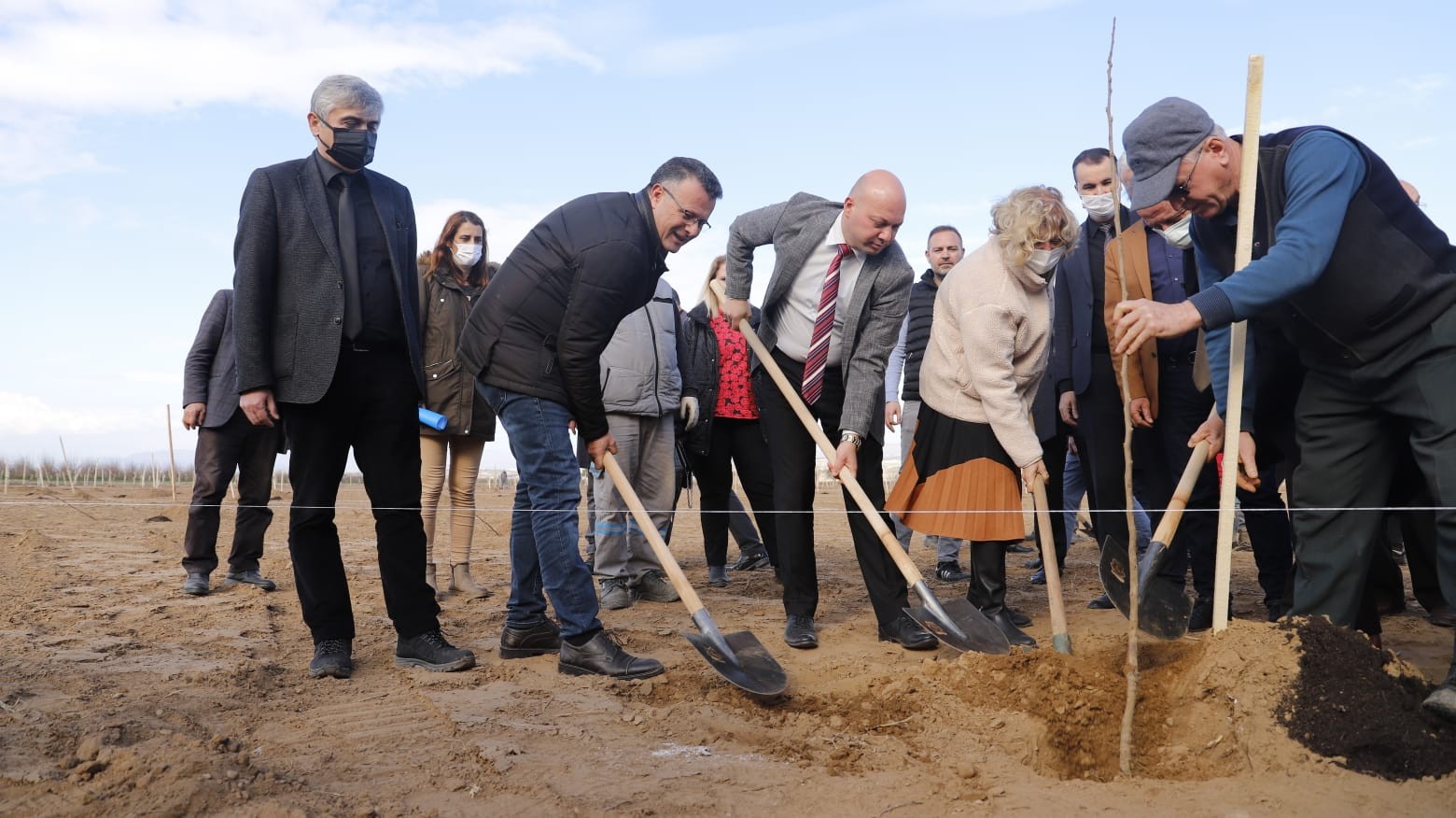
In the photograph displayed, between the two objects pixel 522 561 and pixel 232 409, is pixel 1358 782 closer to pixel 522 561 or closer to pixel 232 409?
pixel 522 561

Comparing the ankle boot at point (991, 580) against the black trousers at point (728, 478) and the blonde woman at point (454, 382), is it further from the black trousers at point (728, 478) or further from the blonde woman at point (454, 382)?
the blonde woman at point (454, 382)

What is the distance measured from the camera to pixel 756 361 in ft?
15.3

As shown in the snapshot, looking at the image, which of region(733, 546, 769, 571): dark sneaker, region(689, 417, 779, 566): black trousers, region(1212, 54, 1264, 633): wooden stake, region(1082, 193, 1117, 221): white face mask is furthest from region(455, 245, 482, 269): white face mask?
region(1212, 54, 1264, 633): wooden stake

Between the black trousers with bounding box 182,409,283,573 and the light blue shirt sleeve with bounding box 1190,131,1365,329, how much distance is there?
511 cm

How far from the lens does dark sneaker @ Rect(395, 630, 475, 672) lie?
383 centimetres

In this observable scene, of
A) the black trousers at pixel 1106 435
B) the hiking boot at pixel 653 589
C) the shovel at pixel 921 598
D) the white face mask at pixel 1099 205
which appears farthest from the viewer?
the hiking boot at pixel 653 589

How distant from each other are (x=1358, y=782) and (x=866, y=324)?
8.00 ft

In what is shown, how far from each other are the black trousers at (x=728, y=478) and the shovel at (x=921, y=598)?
1281mm

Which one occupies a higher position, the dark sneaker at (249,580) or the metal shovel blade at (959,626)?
the metal shovel blade at (959,626)

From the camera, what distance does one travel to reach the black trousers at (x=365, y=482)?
370 centimetres

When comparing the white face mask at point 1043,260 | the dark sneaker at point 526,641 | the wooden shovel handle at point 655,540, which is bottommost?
the dark sneaker at point 526,641

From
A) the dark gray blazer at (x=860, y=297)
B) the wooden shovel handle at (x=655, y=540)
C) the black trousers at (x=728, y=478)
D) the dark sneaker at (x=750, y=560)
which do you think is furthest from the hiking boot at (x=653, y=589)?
the wooden shovel handle at (x=655, y=540)

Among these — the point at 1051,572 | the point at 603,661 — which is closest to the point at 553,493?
the point at 603,661

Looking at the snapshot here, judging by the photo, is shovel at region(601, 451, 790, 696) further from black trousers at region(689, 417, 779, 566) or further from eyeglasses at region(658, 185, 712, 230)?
black trousers at region(689, 417, 779, 566)
